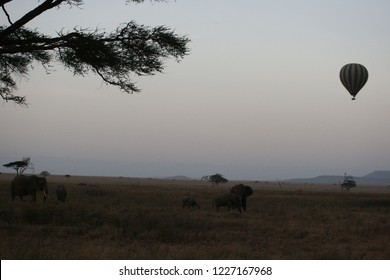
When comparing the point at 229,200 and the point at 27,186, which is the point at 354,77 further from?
the point at 27,186

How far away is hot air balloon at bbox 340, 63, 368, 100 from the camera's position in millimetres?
30031

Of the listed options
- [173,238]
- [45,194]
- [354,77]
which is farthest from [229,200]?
[354,77]

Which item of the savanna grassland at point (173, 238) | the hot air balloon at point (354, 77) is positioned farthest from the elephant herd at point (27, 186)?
the hot air balloon at point (354, 77)

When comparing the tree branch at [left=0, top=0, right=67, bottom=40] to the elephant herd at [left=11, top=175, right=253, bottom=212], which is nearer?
the tree branch at [left=0, top=0, right=67, bottom=40]

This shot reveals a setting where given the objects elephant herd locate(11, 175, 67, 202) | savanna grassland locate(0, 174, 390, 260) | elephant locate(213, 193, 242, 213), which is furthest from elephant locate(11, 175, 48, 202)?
elephant locate(213, 193, 242, 213)

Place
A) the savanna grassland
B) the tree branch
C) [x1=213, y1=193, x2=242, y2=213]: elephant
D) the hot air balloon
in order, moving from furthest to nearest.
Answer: the hot air balloon < [x1=213, y1=193, x2=242, y2=213]: elephant < the tree branch < the savanna grassland

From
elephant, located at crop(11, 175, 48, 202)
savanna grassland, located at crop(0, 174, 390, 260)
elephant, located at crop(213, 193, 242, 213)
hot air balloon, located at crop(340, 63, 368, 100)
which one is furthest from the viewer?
hot air balloon, located at crop(340, 63, 368, 100)

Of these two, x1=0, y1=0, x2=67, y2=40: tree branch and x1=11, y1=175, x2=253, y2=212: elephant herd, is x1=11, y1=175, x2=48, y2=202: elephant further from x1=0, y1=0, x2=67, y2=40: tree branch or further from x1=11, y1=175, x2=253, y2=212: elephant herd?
x1=0, y1=0, x2=67, y2=40: tree branch

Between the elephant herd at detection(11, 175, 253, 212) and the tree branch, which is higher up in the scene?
the tree branch

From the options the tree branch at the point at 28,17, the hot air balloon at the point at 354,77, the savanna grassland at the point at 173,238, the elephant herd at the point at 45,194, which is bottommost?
the savanna grassland at the point at 173,238

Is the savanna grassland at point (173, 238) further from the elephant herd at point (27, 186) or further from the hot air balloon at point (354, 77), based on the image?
the hot air balloon at point (354, 77)

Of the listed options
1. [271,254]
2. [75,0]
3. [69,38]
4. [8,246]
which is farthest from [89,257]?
[75,0]

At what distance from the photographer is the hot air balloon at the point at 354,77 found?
30.0 metres
